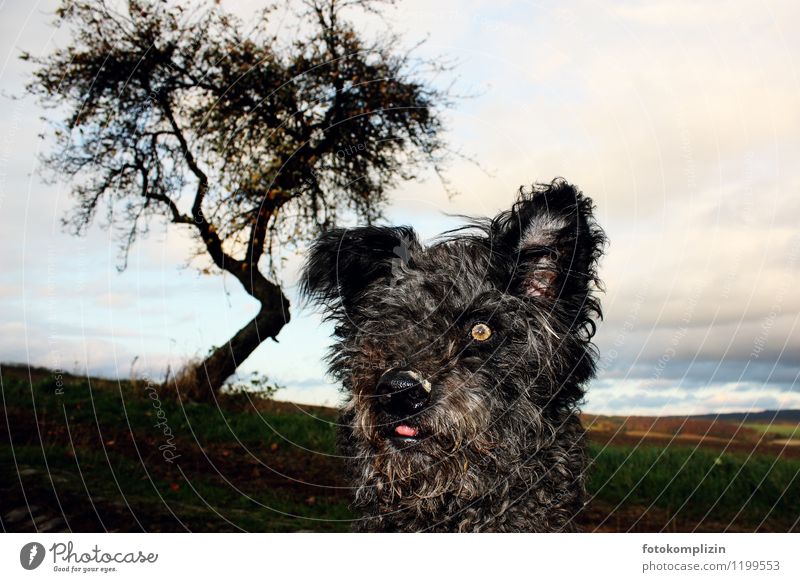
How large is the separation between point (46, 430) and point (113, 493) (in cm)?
346

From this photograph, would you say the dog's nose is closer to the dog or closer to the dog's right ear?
the dog

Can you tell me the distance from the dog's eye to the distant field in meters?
1.90

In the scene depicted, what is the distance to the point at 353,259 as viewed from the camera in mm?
5203

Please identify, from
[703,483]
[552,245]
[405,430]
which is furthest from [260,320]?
[703,483]

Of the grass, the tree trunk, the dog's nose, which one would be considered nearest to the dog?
the dog's nose

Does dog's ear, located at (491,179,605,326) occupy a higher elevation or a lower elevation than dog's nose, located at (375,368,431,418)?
higher

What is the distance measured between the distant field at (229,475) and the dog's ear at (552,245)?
1722 mm

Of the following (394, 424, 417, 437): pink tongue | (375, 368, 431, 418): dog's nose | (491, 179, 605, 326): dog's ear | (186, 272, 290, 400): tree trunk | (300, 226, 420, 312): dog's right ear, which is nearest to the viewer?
(375, 368, 431, 418): dog's nose

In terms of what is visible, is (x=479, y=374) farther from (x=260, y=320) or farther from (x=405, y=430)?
(x=260, y=320)

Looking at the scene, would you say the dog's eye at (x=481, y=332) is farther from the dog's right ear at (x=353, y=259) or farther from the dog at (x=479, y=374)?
the dog's right ear at (x=353, y=259)

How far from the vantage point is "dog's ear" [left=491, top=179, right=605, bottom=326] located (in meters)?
4.54

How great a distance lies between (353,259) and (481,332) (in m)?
1.23
